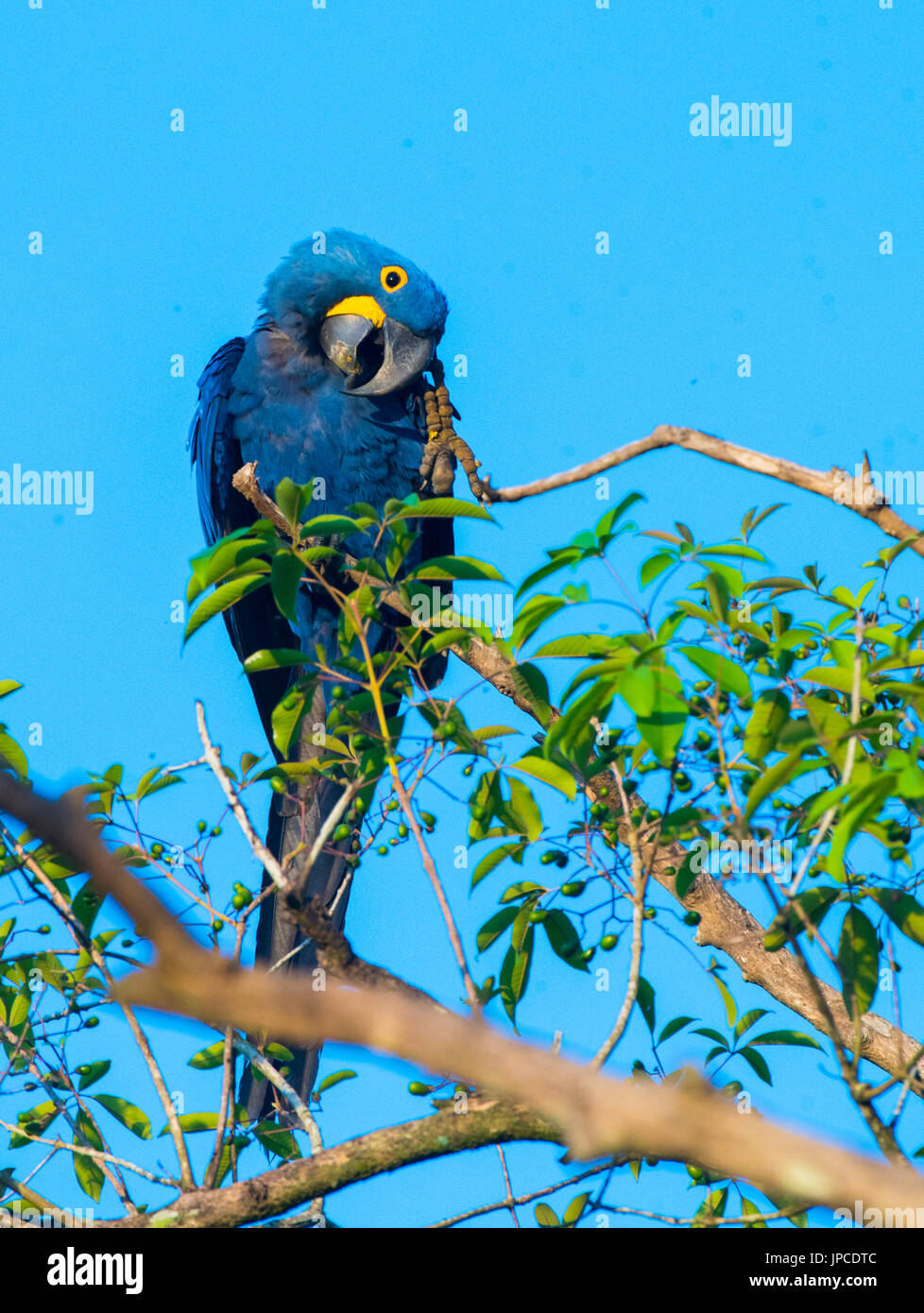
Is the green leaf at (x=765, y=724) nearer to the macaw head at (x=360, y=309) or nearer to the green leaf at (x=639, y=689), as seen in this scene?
the green leaf at (x=639, y=689)

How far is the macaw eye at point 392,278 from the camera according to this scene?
4691 mm

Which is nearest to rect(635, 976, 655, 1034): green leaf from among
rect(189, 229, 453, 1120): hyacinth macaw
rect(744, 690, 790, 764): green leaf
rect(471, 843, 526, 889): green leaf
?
rect(471, 843, 526, 889): green leaf

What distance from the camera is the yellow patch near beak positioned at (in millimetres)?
4633

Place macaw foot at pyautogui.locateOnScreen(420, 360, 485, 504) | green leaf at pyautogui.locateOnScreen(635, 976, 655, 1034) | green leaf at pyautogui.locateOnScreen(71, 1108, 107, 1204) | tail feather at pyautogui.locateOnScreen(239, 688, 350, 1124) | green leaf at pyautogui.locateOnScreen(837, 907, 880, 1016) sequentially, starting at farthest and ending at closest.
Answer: macaw foot at pyautogui.locateOnScreen(420, 360, 485, 504), tail feather at pyautogui.locateOnScreen(239, 688, 350, 1124), green leaf at pyautogui.locateOnScreen(71, 1108, 107, 1204), green leaf at pyautogui.locateOnScreen(635, 976, 655, 1034), green leaf at pyautogui.locateOnScreen(837, 907, 880, 1016)

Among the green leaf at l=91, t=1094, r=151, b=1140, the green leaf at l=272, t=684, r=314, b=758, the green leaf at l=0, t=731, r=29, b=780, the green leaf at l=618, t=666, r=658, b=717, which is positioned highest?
the green leaf at l=272, t=684, r=314, b=758

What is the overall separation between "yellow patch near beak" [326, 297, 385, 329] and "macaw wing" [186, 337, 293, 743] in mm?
533

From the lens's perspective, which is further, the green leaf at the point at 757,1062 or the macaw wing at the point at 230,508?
the macaw wing at the point at 230,508

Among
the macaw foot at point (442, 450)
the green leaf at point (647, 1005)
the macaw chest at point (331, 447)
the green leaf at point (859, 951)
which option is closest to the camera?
the green leaf at point (859, 951)

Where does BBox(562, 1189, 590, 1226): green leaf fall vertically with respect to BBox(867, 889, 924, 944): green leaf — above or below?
below

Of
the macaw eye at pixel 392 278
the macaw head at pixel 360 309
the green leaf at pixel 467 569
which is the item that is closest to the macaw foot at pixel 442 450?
the macaw head at pixel 360 309

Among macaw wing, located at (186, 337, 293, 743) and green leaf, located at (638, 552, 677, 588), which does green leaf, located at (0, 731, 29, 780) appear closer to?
green leaf, located at (638, 552, 677, 588)

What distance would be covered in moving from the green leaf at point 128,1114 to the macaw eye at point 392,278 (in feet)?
11.7
